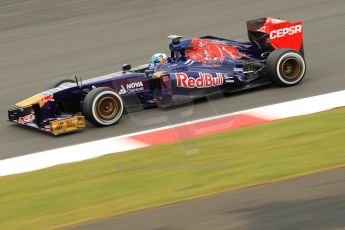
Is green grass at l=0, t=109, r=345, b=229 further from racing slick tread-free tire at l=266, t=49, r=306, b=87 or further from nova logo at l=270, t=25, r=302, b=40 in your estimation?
nova logo at l=270, t=25, r=302, b=40

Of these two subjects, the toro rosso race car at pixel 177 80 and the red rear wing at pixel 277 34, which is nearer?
the toro rosso race car at pixel 177 80

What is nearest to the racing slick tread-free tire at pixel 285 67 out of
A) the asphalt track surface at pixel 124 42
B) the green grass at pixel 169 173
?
the asphalt track surface at pixel 124 42

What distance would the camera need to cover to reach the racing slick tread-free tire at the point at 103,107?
955cm

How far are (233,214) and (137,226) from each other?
745 mm

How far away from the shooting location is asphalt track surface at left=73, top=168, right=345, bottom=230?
5.31m

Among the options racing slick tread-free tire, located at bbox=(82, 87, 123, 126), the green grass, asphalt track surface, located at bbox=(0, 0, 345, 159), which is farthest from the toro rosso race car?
the green grass

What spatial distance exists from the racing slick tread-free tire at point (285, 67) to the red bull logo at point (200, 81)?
0.78 metres

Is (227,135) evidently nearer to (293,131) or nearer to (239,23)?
(293,131)

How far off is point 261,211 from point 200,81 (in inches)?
191

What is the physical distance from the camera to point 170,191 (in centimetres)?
633

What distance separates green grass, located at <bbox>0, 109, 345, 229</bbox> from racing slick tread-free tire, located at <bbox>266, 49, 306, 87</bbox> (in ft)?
6.70

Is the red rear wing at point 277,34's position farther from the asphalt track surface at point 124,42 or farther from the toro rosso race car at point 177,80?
the asphalt track surface at point 124,42

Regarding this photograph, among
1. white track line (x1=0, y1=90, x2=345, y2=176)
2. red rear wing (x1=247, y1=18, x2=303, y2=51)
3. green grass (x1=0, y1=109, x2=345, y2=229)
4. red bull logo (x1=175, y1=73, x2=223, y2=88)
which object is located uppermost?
red rear wing (x1=247, y1=18, x2=303, y2=51)

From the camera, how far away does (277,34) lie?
10969mm
